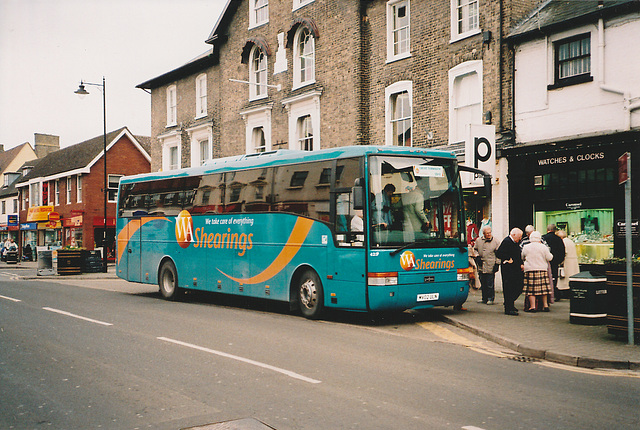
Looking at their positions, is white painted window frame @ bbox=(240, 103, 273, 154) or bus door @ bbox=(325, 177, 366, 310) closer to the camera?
bus door @ bbox=(325, 177, 366, 310)

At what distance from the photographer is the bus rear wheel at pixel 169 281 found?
17.2 m

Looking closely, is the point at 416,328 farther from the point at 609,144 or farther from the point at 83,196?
the point at 83,196

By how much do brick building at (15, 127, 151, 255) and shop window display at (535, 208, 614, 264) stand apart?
36.7 m

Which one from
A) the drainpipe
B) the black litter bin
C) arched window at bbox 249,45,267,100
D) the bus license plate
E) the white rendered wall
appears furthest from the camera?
arched window at bbox 249,45,267,100

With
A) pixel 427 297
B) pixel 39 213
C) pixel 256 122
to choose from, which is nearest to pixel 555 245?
pixel 427 297

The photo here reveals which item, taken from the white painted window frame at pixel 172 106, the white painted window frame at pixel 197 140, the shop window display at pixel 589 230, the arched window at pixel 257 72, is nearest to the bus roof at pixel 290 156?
the shop window display at pixel 589 230

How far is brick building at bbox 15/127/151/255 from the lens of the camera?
164ft

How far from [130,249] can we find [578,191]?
12692 millimetres

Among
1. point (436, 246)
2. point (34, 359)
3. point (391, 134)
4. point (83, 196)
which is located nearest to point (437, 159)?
point (436, 246)

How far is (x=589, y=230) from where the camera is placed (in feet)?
53.0

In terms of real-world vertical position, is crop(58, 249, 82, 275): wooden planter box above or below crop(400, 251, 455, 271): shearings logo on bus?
below

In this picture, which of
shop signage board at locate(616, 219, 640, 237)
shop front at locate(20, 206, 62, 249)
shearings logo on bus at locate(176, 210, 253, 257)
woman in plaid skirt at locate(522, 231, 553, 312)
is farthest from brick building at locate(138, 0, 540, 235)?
shop front at locate(20, 206, 62, 249)

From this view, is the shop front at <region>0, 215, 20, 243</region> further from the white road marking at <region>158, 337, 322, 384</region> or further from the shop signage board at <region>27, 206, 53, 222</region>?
the white road marking at <region>158, 337, 322, 384</region>

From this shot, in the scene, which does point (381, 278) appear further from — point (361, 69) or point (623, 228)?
point (361, 69)
